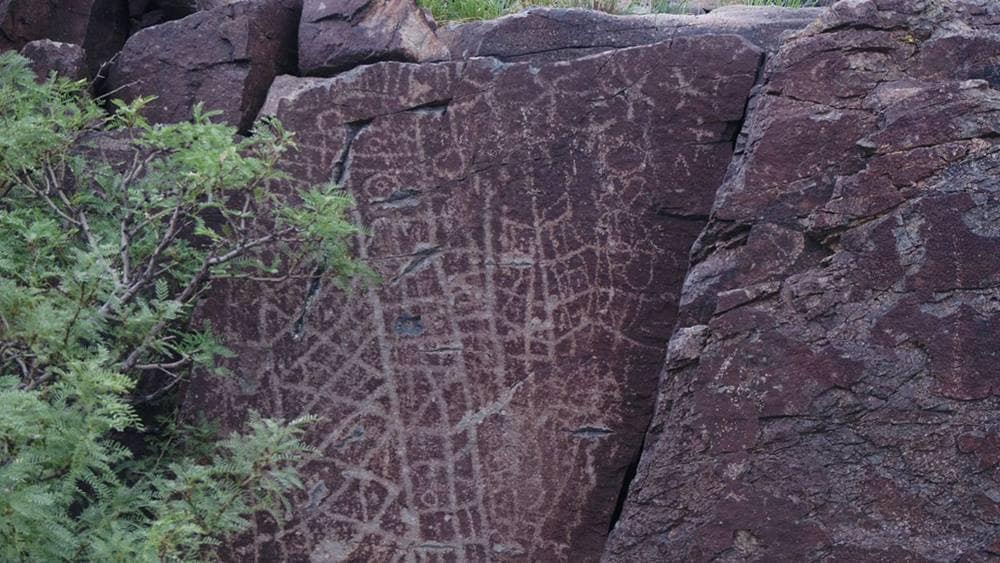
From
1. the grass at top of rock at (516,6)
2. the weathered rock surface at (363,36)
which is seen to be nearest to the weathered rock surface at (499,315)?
the weathered rock surface at (363,36)

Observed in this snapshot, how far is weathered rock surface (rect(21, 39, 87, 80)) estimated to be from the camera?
388 centimetres

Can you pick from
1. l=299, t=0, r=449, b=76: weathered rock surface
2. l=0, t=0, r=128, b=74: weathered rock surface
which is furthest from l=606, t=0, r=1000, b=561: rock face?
l=0, t=0, r=128, b=74: weathered rock surface

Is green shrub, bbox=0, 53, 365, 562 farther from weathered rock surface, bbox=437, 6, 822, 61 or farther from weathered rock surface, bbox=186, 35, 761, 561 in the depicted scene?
weathered rock surface, bbox=437, 6, 822, 61

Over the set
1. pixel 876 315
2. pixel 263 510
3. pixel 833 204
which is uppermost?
pixel 833 204

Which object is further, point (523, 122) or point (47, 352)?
point (523, 122)

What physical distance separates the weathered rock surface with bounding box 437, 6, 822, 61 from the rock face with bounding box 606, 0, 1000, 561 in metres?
0.71

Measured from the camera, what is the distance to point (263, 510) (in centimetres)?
337

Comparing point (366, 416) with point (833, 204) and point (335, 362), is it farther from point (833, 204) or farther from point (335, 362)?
point (833, 204)

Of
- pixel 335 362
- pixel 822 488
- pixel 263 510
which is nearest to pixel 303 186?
pixel 335 362

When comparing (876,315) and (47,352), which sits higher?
(876,315)

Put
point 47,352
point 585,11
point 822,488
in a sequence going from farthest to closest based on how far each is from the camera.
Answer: point 585,11, point 47,352, point 822,488

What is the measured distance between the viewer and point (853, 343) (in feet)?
8.84

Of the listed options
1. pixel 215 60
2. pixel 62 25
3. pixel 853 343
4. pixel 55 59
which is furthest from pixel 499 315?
pixel 62 25

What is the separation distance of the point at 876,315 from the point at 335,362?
4.79 ft
